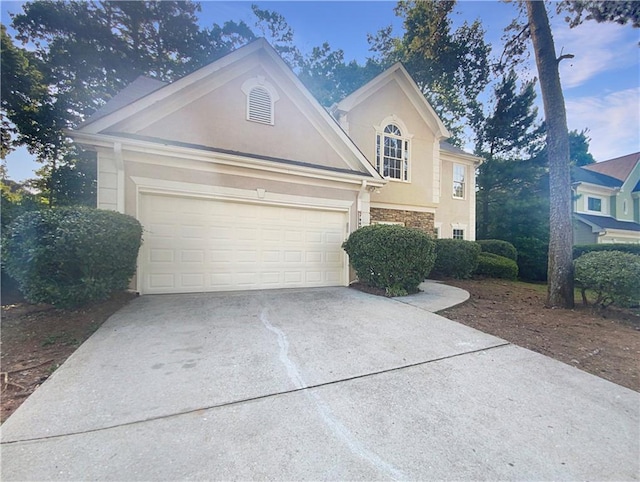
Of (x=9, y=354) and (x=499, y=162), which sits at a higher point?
(x=499, y=162)

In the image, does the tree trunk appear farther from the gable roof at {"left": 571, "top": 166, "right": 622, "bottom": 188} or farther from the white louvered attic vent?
the gable roof at {"left": 571, "top": 166, "right": 622, "bottom": 188}

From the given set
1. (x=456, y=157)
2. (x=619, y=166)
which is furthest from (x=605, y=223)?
(x=456, y=157)

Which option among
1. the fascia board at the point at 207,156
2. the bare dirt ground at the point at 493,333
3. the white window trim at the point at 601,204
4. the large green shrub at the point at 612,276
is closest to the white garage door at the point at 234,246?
the fascia board at the point at 207,156

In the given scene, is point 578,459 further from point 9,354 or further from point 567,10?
point 567,10

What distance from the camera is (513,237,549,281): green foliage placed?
15011 millimetres

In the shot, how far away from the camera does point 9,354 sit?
141 inches

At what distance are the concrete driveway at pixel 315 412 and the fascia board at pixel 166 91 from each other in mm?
4320

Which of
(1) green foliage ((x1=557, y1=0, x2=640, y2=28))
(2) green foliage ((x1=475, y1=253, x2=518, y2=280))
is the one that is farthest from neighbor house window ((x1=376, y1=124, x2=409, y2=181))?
(1) green foliage ((x1=557, y1=0, x2=640, y2=28))

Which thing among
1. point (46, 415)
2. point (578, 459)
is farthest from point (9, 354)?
point (578, 459)

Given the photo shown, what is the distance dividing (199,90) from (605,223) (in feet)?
85.1

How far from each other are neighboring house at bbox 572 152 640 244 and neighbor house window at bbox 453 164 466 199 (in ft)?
33.3

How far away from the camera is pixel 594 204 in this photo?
21344 mm

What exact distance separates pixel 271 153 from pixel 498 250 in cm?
1200

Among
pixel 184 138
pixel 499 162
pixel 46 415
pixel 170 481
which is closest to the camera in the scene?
pixel 170 481
